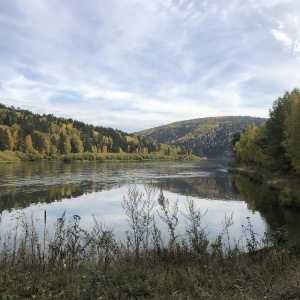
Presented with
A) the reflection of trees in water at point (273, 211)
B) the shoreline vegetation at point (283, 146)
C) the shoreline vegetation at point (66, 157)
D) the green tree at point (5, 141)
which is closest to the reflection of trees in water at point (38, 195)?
the reflection of trees in water at point (273, 211)

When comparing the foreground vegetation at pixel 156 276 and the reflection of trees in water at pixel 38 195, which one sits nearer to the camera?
the foreground vegetation at pixel 156 276

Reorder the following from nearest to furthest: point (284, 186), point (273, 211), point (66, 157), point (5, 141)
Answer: point (273, 211)
point (284, 186)
point (66, 157)
point (5, 141)

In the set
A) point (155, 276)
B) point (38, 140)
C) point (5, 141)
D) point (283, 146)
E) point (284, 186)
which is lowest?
point (155, 276)

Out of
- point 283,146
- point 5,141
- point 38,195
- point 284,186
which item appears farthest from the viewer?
point 5,141

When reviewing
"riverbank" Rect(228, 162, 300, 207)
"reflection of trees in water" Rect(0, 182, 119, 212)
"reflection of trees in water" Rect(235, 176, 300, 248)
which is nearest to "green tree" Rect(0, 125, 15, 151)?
"reflection of trees in water" Rect(0, 182, 119, 212)

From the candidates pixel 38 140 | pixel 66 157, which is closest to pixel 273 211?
pixel 66 157

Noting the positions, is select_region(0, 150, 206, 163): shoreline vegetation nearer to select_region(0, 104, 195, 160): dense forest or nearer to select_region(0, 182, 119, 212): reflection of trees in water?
select_region(0, 104, 195, 160): dense forest

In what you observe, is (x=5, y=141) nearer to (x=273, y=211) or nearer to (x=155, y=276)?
(x=273, y=211)

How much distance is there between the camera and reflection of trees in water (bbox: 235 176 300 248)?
899 inches

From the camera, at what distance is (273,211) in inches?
1170

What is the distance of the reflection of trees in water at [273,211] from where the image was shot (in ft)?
74.9

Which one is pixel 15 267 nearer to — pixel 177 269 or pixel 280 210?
→ pixel 177 269

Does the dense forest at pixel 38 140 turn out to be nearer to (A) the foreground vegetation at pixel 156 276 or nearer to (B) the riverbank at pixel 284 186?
(B) the riverbank at pixel 284 186

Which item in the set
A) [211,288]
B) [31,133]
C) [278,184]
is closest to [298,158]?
[278,184]
